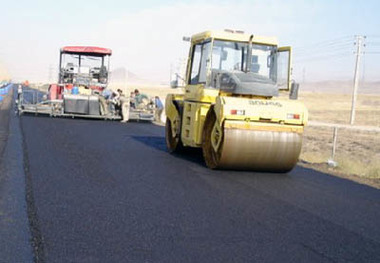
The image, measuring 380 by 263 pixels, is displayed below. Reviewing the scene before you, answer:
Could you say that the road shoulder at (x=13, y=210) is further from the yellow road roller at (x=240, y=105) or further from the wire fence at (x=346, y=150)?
the wire fence at (x=346, y=150)

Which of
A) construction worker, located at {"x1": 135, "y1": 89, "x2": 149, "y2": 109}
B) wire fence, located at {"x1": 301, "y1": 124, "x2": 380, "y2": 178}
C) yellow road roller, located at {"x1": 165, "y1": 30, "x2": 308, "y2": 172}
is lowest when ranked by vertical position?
wire fence, located at {"x1": 301, "y1": 124, "x2": 380, "y2": 178}

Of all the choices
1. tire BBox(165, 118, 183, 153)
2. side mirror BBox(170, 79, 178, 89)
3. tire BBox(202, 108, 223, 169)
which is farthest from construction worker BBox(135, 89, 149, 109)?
tire BBox(202, 108, 223, 169)

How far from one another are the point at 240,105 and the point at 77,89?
15.3 m

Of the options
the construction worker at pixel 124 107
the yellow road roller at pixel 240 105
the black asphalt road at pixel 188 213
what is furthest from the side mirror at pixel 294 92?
the construction worker at pixel 124 107

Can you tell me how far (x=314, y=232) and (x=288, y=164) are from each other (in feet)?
13.6

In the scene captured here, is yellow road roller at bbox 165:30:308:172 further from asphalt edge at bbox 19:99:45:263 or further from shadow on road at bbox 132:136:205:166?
asphalt edge at bbox 19:99:45:263

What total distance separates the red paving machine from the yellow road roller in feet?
35.9

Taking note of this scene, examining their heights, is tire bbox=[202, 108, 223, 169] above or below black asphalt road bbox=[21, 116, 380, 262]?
above

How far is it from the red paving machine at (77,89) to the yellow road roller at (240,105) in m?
10.9

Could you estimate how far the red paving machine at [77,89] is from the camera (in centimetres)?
2305

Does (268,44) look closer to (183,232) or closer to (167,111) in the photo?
(167,111)

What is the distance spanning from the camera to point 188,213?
22.7ft

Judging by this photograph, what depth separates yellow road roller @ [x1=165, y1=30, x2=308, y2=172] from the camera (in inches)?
395

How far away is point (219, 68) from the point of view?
1135 centimetres
